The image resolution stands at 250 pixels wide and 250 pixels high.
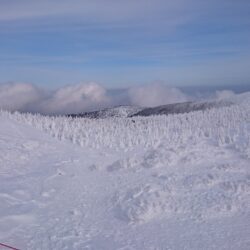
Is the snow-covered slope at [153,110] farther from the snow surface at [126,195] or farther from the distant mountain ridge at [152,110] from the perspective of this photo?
the snow surface at [126,195]

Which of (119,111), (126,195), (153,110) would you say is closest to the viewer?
(126,195)

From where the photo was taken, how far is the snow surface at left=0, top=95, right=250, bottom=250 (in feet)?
54.9

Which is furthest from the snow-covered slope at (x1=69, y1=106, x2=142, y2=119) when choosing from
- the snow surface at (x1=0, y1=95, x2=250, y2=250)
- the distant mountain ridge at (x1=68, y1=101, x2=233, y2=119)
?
the snow surface at (x1=0, y1=95, x2=250, y2=250)

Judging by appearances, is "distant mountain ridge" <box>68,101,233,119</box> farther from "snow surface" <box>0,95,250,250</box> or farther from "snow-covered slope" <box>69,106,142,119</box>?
"snow surface" <box>0,95,250,250</box>

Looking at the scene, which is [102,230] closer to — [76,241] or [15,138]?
[76,241]

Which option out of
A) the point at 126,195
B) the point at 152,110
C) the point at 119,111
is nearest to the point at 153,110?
the point at 152,110

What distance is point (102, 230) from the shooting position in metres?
17.7

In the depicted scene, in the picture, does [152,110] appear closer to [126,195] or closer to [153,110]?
[153,110]

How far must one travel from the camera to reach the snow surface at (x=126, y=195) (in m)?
16.7

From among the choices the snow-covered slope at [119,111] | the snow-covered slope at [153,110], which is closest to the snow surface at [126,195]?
the snow-covered slope at [153,110]

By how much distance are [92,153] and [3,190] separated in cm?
1013

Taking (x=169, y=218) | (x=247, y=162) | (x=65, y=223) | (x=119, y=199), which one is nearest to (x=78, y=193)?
(x=119, y=199)

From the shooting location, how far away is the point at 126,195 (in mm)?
21094

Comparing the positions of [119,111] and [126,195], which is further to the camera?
[119,111]
